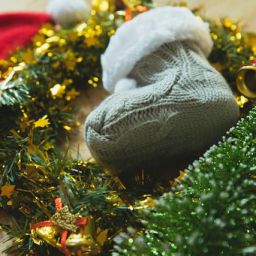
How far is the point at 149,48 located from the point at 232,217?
1.27 feet

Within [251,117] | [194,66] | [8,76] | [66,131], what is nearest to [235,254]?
[251,117]

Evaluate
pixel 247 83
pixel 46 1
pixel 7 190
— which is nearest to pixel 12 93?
pixel 7 190

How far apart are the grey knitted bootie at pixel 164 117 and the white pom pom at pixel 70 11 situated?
14.3 inches

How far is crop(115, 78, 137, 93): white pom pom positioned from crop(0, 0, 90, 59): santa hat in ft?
1.14

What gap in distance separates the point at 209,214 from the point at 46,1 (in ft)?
3.35

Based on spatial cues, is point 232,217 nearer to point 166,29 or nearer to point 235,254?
point 235,254

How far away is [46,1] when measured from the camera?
1371 mm

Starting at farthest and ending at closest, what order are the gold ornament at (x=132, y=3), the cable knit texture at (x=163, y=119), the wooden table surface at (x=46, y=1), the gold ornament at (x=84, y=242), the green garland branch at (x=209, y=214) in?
the gold ornament at (x=132, y=3) → the wooden table surface at (x=46, y=1) → the cable knit texture at (x=163, y=119) → the gold ornament at (x=84, y=242) → the green garland branch at (x=209, y=214)

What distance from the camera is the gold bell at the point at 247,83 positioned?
2.81 feet

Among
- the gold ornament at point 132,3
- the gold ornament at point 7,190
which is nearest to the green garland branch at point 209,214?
the gold ornament at point 7,190

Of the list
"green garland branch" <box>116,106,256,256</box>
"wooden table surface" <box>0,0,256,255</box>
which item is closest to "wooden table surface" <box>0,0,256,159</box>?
"wooden table surface" <box>0,0,256,255</box>

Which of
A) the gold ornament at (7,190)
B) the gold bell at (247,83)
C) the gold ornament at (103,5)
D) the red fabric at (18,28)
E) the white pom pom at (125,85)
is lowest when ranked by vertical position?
the gold ornament at (7,190)

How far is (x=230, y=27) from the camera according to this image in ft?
3.46

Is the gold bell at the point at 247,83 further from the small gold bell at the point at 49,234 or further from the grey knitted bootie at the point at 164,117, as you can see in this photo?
the small gold bell at the point at 49,234
